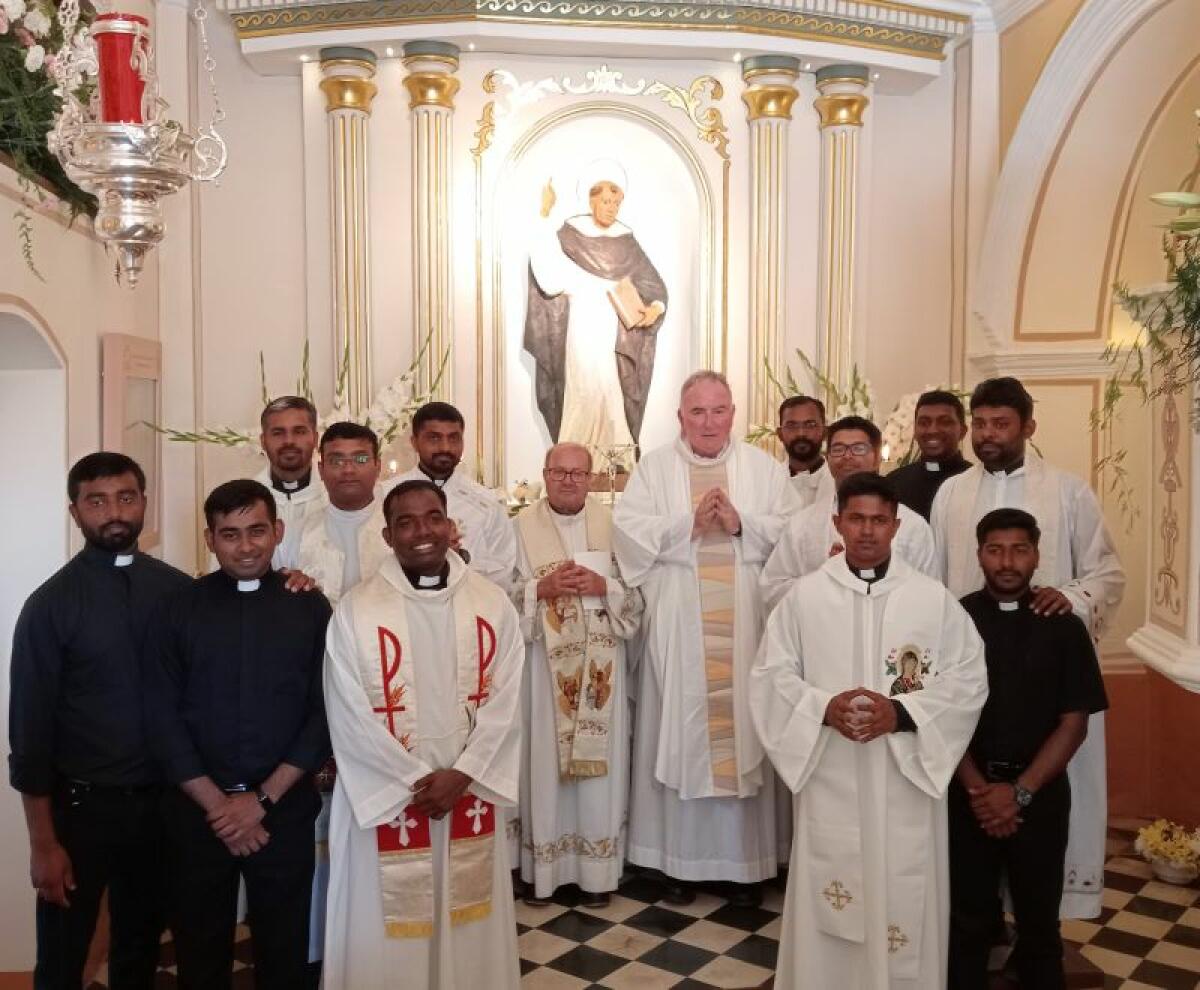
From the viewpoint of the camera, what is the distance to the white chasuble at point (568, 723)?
19.5 ft

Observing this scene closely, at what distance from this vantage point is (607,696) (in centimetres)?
596

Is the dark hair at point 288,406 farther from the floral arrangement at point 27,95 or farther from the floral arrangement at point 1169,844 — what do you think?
the floral arrangement at point 1169,844

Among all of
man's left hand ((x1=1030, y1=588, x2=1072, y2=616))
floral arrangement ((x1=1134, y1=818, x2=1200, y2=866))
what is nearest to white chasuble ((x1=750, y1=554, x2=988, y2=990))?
man's left hand ((x1=1030, y1=588, x2=1072, y2=616))

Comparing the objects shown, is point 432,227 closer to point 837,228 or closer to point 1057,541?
point 837,228

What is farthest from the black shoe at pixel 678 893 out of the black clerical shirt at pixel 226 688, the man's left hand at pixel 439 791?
the black clerical shirt at pixel 226 688

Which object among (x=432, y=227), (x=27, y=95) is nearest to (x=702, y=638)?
(x=432, y=227)

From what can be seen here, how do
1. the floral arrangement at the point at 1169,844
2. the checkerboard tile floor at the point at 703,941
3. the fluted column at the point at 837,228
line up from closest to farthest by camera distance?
the checkerboard tile floor at the point at 703,941, the floral arrangement at the point at 1169,844, the fluted column at the point at 837,228

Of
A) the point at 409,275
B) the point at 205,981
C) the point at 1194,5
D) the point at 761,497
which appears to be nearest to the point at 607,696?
the point at 761,497

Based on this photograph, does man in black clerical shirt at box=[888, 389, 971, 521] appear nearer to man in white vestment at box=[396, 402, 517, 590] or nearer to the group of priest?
the group of priest

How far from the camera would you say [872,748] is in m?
4.34

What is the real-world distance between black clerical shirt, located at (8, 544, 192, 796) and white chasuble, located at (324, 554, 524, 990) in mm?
676

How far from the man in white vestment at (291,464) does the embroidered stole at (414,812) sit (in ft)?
3.54

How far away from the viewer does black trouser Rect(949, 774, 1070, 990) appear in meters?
4.53

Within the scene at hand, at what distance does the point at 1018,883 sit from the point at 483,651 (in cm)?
201
